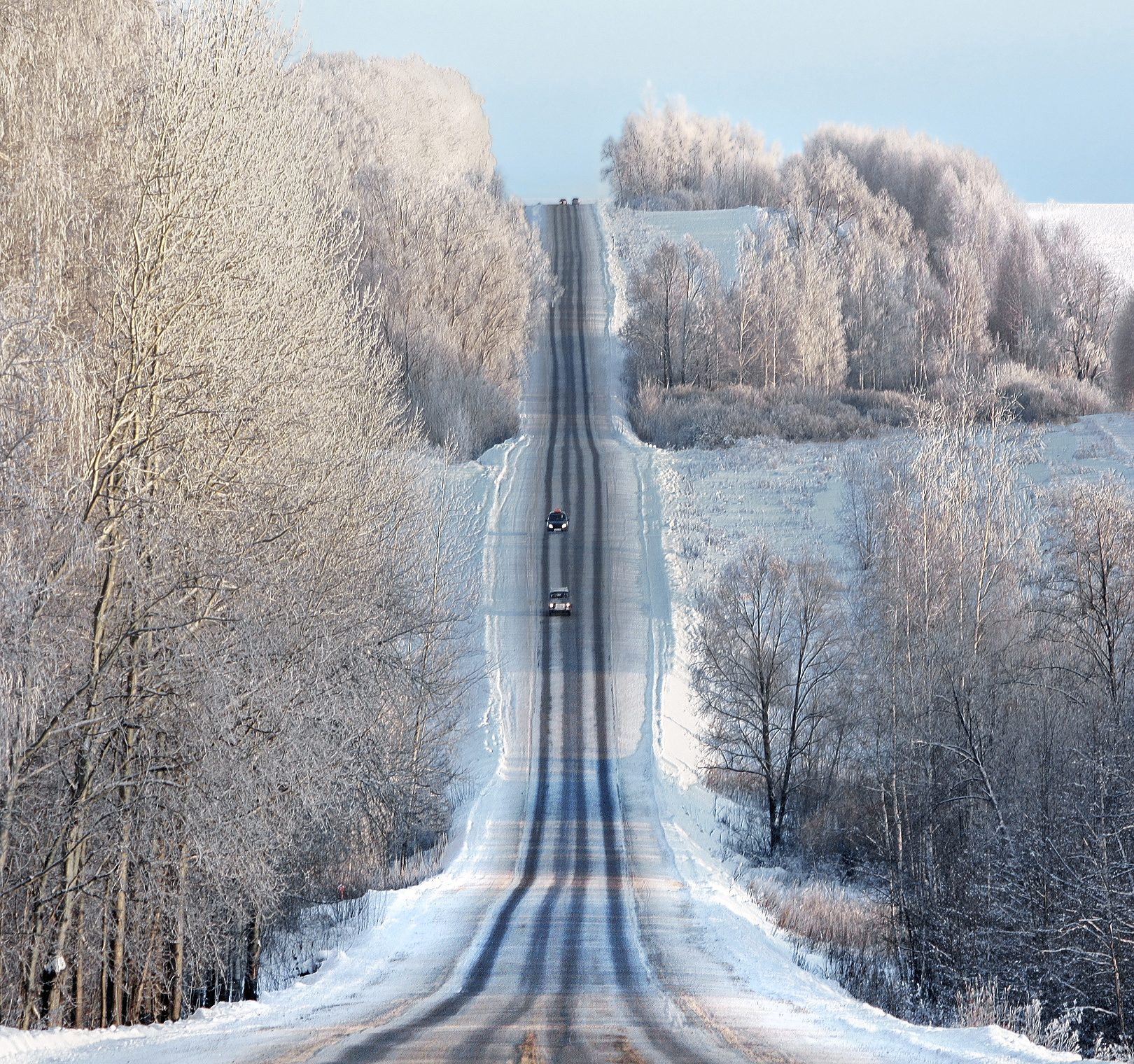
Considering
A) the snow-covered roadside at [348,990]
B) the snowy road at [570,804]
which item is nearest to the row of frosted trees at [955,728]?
the snowy road at [570,804]

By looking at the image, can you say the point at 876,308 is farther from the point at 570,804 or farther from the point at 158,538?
the point at 158,538

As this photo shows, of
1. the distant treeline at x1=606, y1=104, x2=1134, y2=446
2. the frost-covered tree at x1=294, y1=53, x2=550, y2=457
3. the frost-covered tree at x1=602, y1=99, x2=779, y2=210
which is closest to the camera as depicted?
the frost-covered tree at x1=294, y1=53, x2=550, y2=457

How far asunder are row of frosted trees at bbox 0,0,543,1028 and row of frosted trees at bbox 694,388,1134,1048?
10.4m

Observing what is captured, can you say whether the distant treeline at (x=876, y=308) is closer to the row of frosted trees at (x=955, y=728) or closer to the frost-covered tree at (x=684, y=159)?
the frost-covered tree at (x=684, y=159)

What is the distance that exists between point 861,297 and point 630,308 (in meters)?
16.6

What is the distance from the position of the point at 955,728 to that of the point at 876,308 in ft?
156

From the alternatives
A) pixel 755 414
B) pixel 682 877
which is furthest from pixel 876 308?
pixel 682 877

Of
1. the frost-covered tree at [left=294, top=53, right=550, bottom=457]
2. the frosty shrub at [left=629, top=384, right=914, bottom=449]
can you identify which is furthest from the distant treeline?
the frost-covered tree at [left=294, top=53, right=550, bottom=457]

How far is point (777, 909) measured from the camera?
21.6 meters

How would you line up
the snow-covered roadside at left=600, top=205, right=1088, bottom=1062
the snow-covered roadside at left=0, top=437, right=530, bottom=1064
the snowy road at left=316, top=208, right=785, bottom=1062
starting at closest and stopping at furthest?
the snow-covered roadside at left=0, top=437, right=530, bottom=1064 < the snow-covered roadside at left=600, top=205, right=1088, bottom=1062 < the snowy road at left=316, top=208, right=785, bottom=1062

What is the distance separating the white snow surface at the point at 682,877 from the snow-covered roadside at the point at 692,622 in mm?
61

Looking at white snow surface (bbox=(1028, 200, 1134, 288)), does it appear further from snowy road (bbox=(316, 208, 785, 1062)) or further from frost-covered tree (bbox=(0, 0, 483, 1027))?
frost-covered tree (bbox=(0, 0, 483, 1027))

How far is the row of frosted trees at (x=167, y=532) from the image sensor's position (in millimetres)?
11641

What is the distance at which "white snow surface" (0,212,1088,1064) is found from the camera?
9.97 metres
